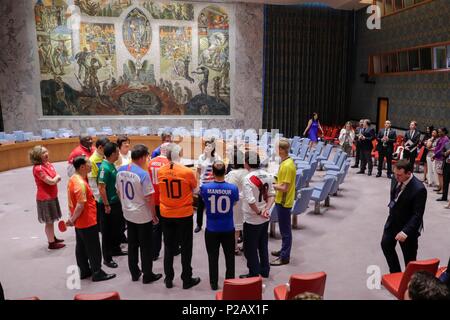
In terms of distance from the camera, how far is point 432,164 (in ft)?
31.8

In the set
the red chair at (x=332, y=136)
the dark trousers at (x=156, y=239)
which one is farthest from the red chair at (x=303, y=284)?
the red chair at (x=332, y=136)

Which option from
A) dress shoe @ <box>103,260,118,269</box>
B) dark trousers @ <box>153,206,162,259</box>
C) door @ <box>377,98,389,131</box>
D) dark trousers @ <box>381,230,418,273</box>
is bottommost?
dress shoe @ <box>103,260,118,269</box>

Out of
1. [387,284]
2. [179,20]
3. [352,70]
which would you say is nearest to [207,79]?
→ [179,20]

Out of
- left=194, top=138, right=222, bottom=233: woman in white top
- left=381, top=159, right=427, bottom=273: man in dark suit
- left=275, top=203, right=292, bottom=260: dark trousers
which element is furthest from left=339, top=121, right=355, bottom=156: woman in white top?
left=381, top=159, right=427, bottom=273: man in dark suit

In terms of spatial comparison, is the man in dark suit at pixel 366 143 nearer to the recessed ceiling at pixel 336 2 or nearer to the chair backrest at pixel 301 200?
the chair backrest at pixel 301 200

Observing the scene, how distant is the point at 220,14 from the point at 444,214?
486 inches

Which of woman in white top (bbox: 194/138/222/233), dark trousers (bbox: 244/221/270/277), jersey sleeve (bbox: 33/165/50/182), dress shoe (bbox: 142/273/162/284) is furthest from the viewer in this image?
woman in white top (bbox: 194/138/222/233)

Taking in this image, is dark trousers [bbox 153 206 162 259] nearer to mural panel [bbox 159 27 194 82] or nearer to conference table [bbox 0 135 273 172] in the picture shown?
conference table [bbox 0 135 273 172]

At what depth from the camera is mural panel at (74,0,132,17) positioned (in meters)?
15.1

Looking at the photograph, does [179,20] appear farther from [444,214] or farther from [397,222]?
[397,222]

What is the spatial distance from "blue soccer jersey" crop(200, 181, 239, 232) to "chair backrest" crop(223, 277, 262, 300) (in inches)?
42.1

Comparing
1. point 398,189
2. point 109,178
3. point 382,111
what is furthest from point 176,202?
point 382,111

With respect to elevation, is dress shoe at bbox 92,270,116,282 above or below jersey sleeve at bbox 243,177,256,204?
below

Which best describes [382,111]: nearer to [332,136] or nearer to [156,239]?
[332,136]
